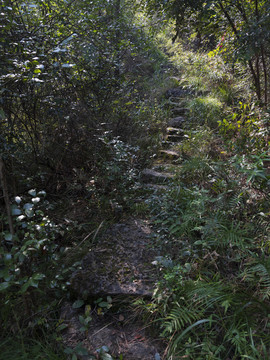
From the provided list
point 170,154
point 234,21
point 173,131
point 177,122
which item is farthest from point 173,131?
point 234,21

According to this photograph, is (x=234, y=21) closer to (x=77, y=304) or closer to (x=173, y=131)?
(x=173, y=131)

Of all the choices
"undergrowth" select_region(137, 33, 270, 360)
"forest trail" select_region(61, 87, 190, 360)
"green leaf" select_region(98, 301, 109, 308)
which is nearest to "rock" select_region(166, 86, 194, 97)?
"undergrowth" select_region(137, 33, 270, 360)

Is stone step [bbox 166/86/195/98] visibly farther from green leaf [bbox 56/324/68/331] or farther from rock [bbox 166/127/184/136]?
green leaf [bbox 56/324/68/331]

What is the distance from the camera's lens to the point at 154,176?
3.51 m

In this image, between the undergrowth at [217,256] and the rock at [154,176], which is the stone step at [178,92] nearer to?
the undergrowth at [217,256]

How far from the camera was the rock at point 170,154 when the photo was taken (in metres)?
4.03

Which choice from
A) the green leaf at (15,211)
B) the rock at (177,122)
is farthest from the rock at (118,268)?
the rock at (177,122)

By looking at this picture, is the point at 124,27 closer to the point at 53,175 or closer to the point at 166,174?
the point at 166,174

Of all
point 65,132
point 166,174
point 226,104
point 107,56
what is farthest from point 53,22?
point 226,104

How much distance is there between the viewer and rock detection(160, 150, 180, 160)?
403 cm

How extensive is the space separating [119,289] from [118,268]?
21 centimetres

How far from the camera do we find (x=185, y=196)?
286cm

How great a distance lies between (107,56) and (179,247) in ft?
8.76

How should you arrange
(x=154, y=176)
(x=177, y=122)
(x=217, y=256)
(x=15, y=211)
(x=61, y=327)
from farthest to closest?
1. (x=177, y=122)
2. (x=154, y=176)
3. (x=217, y=256)
4. (x=61, y=327)
5. (x=15, y=211)
